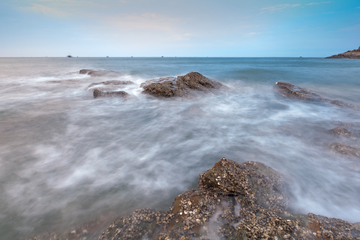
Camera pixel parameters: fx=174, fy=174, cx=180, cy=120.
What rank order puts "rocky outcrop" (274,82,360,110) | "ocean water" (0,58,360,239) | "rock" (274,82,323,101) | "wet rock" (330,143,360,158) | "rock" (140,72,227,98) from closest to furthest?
"ocean water" (0,58,360,239), "wet rock" (330,143,360,158), "rocky outcrop" (274,82,360,110), "rock" (274,82,323,101), "rock" (140,72,227,98)

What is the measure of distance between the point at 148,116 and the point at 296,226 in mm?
6420

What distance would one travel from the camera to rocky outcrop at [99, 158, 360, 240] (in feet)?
6.98

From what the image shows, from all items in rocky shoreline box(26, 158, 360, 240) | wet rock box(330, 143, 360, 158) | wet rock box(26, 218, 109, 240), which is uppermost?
wet rock box(330, 143, 360, 158)

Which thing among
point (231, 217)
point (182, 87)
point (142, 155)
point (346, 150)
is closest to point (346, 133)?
point (346, 150)

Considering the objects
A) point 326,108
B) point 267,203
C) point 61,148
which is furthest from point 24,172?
point 326,108

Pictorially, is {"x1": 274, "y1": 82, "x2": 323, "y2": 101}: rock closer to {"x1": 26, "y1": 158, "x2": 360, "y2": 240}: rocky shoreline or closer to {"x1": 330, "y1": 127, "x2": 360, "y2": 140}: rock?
{"x1": 330, "y1": 127, "x2": 360, "y2": 140}: rock

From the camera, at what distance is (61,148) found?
4.98 m

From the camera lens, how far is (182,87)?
998cm

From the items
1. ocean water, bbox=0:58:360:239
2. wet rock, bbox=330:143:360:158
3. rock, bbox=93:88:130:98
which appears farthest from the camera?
rock, bbox=93:88:130:98

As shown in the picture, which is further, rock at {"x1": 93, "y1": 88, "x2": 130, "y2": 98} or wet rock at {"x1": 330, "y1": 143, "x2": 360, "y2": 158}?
rock at {"x1": 93, "y1": 88, "x2": 130, "y2": 98}

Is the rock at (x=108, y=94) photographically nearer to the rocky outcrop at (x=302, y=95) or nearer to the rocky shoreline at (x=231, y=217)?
the rocky shoreline at (x=231, y=217)

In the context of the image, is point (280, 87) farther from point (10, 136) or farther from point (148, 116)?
point (10, 136)

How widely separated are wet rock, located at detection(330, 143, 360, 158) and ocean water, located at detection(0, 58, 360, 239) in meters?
0.15

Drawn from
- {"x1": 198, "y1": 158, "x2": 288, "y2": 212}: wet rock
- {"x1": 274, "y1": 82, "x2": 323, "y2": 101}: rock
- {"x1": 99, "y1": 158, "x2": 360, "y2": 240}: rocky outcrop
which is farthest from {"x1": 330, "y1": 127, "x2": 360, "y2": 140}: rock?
{"x1": 274, "y1": 82, "x2": 323, "y2": 101}: rock
